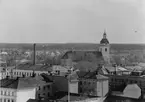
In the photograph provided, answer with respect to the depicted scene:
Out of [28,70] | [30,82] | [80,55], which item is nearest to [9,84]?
[30,82]

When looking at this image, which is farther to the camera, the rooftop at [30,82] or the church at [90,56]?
the church at [90,56]

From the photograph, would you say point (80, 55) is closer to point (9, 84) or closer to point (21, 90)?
point (9, 84)

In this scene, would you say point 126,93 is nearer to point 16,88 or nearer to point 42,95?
point 42,95

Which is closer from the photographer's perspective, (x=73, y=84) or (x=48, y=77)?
(x=73, y=84)

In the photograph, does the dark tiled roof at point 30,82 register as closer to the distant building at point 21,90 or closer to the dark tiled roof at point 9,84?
Result: the distant building at point 21,90

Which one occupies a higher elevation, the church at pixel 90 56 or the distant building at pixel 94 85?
the church at pixel 90 56

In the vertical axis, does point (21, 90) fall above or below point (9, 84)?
below

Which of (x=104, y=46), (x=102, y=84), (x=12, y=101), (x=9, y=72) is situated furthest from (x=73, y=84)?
(x=104, y=46)

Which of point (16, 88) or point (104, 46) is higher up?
point (104, 46)

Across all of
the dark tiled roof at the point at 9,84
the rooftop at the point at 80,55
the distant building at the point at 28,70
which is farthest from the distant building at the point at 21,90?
the rooftop at the point at 80,55
